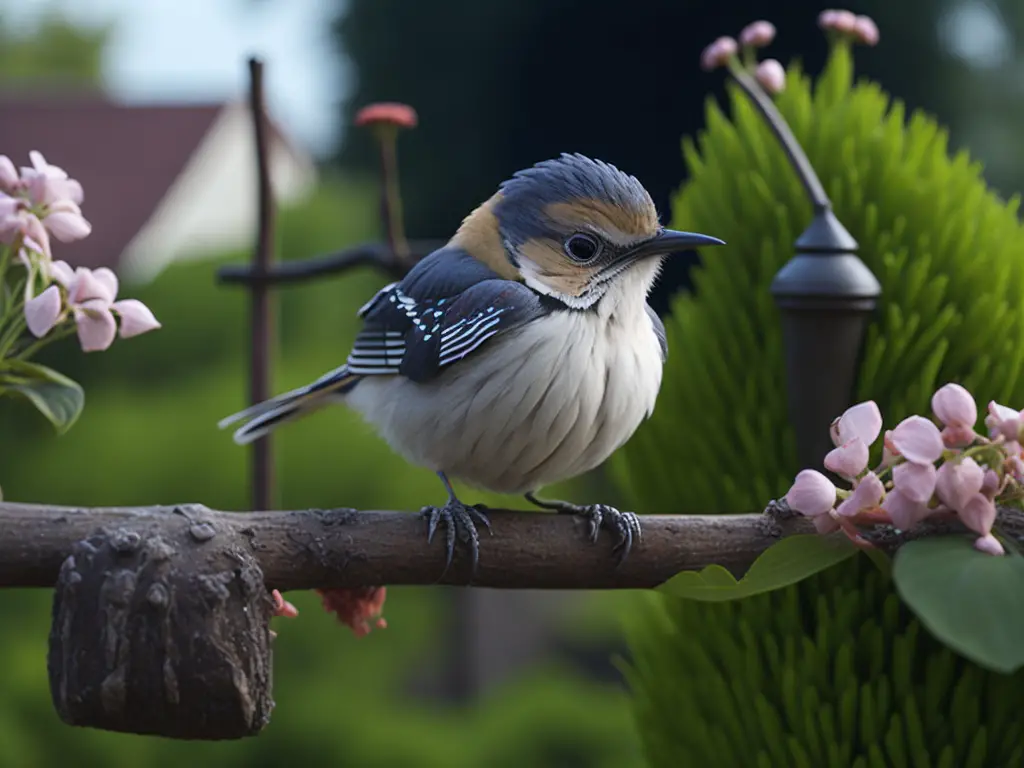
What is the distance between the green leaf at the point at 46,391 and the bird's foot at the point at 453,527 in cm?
26

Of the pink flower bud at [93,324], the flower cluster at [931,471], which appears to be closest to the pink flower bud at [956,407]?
the flower cluster at [931,471]

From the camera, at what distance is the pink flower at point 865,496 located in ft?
2.55

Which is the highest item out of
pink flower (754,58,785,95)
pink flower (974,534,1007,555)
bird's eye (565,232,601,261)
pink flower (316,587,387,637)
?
pink flower (754,58,785,95)

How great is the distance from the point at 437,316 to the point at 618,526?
223mm

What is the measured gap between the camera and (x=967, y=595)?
0.69m

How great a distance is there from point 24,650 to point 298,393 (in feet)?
7.55

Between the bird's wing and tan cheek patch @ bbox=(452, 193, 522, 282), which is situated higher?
tan cheek patch @ bbox=(452, 193, 522, 282)

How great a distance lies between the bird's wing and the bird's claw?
0.15m

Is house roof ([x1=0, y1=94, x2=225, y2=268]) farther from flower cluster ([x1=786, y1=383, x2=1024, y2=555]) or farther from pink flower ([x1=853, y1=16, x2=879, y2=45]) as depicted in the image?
flower cluster ([x1=786, y1=383, x2=1024, y2=555])

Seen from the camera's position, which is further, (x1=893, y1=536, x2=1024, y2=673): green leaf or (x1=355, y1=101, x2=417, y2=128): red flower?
(x1=355, y1=101, x2=417, y2=128): red flower

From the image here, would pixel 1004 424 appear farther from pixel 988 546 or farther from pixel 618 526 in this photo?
pixel 618 526

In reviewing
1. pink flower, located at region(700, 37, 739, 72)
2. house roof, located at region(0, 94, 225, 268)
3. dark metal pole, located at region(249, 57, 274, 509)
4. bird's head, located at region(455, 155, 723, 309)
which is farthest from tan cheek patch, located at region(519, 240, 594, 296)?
house roof, located at region(0, 94, 225, 268)

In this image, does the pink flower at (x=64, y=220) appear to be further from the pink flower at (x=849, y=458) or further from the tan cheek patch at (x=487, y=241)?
the pink flower at (x=849, y=458)

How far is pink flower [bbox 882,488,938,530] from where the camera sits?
0.76m
